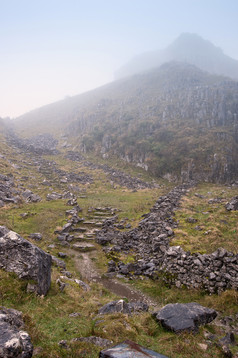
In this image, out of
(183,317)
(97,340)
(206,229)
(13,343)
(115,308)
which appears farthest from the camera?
(206,229)

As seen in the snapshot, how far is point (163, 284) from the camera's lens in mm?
14578

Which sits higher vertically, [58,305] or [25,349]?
[25,349]

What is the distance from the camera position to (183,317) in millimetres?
8703

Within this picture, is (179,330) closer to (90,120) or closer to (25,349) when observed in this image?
(25,349)

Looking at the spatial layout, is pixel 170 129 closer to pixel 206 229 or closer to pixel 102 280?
pixel 206 229

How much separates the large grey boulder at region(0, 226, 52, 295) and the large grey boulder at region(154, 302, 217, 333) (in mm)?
5784

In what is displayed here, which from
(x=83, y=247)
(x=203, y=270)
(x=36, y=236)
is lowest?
(x=83, y=247)

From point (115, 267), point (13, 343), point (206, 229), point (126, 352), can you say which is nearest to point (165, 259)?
point (115, 267)

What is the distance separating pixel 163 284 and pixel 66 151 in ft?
215

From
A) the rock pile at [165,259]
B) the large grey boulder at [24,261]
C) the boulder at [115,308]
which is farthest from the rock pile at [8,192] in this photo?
the boulder at [115,308]

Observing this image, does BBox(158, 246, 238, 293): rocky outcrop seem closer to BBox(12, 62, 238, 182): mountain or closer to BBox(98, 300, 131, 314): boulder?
BBox(98, 300, 131, 314): boulder

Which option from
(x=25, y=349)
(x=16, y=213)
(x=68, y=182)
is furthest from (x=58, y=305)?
(x=68, y=182)

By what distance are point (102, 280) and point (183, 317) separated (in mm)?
8632

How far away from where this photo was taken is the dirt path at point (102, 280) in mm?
13680
